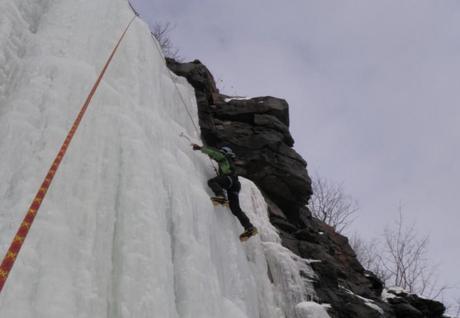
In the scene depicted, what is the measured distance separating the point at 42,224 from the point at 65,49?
267 centimetres

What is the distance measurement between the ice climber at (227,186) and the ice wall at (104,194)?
0.14 meters

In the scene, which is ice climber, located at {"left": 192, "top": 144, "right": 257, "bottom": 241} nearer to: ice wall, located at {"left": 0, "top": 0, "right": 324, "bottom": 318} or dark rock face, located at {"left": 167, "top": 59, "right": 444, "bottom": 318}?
ice wall, located at {"left": 0, "top": 0, "right": 324, "bottom": 318}

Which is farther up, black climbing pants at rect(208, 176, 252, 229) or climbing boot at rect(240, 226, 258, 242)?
black climbing pants at rect(208, 176, 252, 229)

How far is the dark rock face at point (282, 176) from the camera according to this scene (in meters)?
9.04

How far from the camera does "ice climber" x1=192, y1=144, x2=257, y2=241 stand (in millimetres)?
6508

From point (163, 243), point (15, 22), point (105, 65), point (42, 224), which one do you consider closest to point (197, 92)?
point (105, 65)

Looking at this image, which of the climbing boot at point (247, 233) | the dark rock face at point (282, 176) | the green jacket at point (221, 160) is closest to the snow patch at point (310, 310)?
the dark rock face at point (282, 176)

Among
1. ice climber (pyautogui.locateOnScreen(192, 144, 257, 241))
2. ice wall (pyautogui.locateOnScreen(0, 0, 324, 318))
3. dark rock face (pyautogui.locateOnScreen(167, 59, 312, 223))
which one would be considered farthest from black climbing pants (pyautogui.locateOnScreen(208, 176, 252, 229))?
dark rock face (pyautogui.locateOnScreen(167, 59, 312, 223))

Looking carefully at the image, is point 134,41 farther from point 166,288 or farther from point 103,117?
point 166,288

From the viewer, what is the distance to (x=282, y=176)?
394 inches

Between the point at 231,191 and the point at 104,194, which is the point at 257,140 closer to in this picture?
the point at 231,191

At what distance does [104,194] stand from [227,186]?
10.3ft

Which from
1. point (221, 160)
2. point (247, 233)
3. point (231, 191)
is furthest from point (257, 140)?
point (247, 233)

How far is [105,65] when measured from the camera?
211 inches
